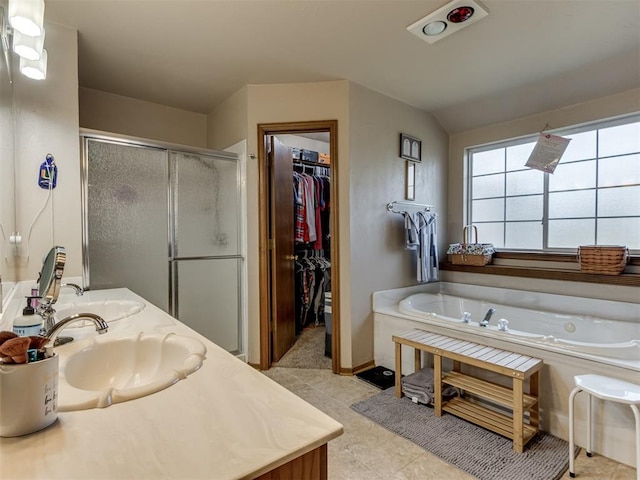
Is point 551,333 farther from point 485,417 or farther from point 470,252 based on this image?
point 485,417

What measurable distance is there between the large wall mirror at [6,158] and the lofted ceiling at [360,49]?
1.31 feet

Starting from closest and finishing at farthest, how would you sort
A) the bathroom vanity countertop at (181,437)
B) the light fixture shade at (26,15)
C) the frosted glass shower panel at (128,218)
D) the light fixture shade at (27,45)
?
the bathroom vanity countertop at (181,437)
the light fixture shade at (26,15)
the light fixture shade at (27,45)
the frosted glass shower panel at (128,218)

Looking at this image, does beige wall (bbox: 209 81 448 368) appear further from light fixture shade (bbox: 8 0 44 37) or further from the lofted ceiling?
light fixture shade (bbox: 8 0 44 37)

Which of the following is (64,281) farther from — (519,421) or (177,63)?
(519,421)

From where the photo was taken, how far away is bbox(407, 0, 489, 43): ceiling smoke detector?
5.82ft

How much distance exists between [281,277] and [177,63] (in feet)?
6.17

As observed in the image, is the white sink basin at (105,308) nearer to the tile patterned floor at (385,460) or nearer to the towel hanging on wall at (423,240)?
the tile patterned floor at (385,460)

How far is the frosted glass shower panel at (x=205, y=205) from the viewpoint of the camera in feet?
8.52

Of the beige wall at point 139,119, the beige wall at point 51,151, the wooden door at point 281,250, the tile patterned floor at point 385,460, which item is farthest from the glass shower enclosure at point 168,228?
the tile patterned floor at point 385,460

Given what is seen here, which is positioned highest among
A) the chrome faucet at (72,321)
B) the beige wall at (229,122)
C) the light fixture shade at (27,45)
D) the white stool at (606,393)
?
the beige wall at (229,122)

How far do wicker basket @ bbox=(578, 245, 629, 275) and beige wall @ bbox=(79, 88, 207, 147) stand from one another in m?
3.57

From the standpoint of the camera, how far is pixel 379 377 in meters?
2.65

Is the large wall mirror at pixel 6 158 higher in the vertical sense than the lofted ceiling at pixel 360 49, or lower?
lower

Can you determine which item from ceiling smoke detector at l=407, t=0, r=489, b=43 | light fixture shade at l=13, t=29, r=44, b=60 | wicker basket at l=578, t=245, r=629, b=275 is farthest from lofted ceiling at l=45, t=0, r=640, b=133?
wicker basket at l=578, t=245, r=629, b=275
